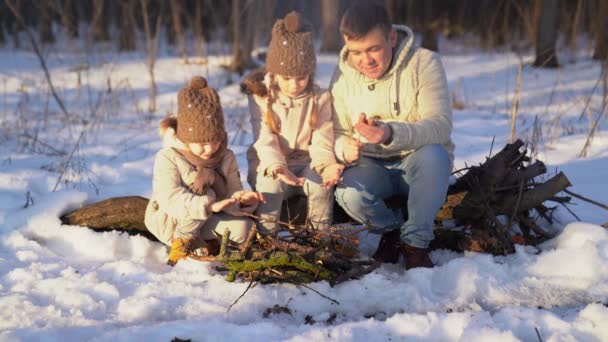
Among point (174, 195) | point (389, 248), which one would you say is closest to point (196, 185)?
point (174, 195)

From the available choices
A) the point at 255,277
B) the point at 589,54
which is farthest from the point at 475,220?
the point at 589,54

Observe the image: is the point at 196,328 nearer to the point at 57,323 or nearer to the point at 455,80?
the point at 57,323

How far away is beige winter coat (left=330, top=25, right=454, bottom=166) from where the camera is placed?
2828 mm

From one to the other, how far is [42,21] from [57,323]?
33.1 feet

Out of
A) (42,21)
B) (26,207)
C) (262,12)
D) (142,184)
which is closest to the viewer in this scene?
(26,207)

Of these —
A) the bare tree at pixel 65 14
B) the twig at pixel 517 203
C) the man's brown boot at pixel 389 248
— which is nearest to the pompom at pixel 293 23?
the man's brown boot at pixel 389 248

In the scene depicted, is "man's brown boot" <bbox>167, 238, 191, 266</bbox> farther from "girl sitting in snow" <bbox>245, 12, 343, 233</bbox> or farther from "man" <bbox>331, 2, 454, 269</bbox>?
"man" <bbox>331, 2, 454, 269</bbox>

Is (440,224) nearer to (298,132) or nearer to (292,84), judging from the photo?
(298,132)

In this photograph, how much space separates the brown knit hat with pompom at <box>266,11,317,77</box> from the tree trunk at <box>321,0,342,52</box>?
26.2 feet

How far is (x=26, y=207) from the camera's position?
3217 millimetres

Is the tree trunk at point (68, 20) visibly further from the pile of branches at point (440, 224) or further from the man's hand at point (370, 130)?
the man's hand at point (370, 130)

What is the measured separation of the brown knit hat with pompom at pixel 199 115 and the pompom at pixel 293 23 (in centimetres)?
49

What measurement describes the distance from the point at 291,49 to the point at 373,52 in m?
0.38

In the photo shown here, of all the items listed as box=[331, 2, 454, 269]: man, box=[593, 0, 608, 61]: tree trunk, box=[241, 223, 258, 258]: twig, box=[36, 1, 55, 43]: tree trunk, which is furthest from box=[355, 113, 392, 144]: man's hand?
box=[36, 1, 55, 43]: tree trunk
